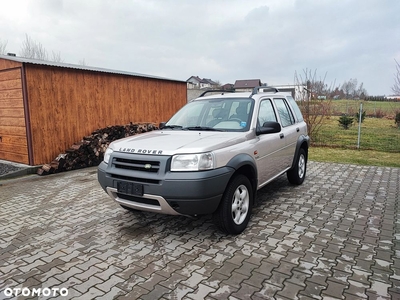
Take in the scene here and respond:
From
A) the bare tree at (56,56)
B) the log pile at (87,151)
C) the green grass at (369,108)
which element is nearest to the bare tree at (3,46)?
the bare tree at (56,56)

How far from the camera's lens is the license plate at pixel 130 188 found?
3.30m

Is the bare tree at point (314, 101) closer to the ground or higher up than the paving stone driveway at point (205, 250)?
higher up

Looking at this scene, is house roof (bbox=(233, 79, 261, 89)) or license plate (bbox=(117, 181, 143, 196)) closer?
license plate (bbox=(117, 181, 143, 196))

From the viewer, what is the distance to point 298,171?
5.98 metres

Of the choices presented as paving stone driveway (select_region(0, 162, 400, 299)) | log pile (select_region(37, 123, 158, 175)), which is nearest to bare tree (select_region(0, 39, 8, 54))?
log pile (select_region(37, 123, 158, 175))

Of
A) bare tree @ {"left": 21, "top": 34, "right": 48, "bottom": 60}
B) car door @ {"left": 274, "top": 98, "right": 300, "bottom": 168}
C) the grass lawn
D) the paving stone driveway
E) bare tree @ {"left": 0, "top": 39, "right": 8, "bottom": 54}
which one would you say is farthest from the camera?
bare tree @ {"left": 0, "top": 39, "right": 8, "bottom": 54}

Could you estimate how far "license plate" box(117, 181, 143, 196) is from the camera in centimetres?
330

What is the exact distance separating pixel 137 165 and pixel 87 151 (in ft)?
19.0

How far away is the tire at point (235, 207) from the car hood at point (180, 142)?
528 millimetres

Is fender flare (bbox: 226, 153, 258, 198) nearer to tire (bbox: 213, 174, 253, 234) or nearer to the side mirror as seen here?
tire (bbox: 213, 174, 253, 234)

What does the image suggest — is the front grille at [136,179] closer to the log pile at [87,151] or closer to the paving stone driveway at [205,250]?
the paving stone driveway at [205,250]

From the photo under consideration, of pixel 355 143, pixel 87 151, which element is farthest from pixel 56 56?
pixel 355 143

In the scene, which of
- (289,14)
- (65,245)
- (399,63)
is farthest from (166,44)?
(65,245)

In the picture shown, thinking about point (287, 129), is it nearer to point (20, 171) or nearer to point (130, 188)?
point (130, 188)
